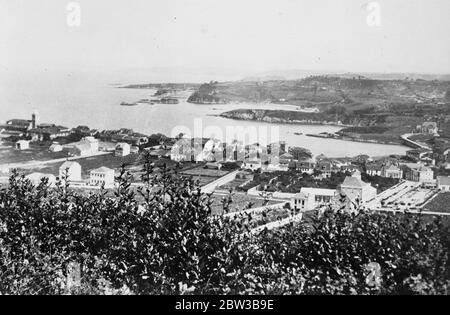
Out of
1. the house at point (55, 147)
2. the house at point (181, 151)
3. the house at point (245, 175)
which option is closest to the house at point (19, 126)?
the house at point (55, 147)

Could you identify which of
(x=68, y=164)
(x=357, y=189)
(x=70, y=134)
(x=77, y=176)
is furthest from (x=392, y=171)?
(x=70, y=134)

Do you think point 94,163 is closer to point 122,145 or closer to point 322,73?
point 122,145

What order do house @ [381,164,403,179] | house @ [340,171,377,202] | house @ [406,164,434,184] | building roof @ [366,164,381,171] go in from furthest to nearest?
building roof @ [366,164,381,171] < house @ [381,164,403,179] < house @ [340,171,377,202] < house @ [406,164,434,184]

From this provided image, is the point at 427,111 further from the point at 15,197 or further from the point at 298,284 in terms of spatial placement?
the point at 15,197

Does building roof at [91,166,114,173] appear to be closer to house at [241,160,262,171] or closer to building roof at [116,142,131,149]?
building roof at [116,142,131,149]

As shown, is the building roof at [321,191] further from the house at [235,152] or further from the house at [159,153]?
the house at [159,153]

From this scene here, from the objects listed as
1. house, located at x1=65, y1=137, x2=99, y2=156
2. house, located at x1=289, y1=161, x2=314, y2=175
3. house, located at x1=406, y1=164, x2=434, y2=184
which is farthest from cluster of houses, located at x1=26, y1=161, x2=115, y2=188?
house, located at x1=406, y1=164, x2=434, y2=184
